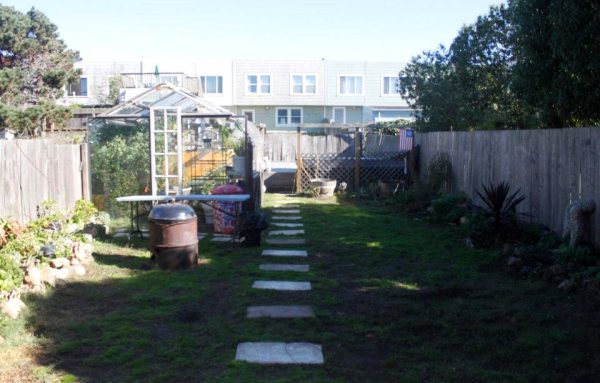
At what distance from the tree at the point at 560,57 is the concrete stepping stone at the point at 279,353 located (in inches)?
188

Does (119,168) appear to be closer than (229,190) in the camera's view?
No

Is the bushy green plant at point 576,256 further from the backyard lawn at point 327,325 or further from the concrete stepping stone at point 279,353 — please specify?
the concrete stepping stone at point 279,353

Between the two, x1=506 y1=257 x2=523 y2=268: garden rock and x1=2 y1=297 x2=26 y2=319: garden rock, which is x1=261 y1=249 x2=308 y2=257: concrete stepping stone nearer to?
x1=506 y1=257 x2=523 y2=268: garden rock

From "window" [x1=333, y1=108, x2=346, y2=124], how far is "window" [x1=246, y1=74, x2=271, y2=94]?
4800 millimetres

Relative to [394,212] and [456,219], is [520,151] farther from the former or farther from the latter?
[394,212]

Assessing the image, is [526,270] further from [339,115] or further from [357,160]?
[339,115]

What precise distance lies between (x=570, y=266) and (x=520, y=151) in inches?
144

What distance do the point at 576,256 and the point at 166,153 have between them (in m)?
6.63

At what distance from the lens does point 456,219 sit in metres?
11.6

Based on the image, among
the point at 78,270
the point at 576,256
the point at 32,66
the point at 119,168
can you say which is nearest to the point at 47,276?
the point at 78,270

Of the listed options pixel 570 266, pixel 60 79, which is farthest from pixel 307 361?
pixel 60 79

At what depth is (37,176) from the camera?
9047mm

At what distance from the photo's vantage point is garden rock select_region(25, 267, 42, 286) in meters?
6.46

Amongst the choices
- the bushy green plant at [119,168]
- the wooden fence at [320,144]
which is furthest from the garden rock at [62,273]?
A: the wooden fence at [320,144]
